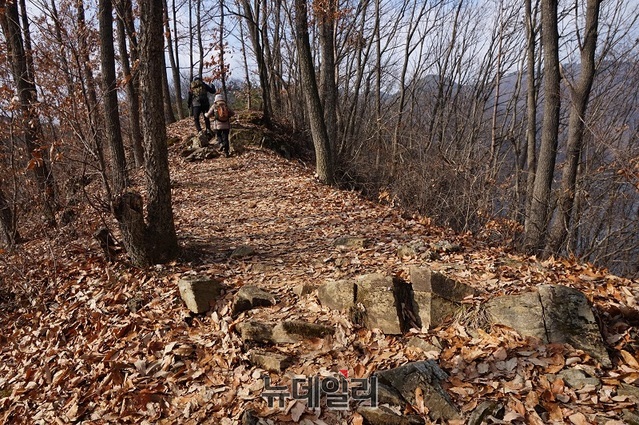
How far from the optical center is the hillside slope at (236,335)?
285 centimetres

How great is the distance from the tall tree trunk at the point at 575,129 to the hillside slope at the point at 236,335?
2459 millimetres

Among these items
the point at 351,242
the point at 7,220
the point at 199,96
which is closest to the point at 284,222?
the point at 351,242

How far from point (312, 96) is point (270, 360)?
6.93m

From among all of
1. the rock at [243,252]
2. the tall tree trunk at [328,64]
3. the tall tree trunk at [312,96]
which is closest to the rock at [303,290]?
the rock at [243,252]

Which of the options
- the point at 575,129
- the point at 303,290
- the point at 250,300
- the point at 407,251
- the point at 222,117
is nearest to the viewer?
the point at 250,300

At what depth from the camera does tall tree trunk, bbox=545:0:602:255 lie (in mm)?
6867

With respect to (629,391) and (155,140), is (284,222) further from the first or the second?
(629,391)

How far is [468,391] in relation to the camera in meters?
2.79

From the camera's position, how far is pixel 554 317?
3.21 m

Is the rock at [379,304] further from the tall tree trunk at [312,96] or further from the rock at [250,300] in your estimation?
the tall tree trunk at [312,96]

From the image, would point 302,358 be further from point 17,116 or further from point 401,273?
point 17,116

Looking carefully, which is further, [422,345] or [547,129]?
[547,129]

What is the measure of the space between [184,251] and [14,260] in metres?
2.61

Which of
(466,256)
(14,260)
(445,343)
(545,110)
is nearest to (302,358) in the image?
(445,343)
